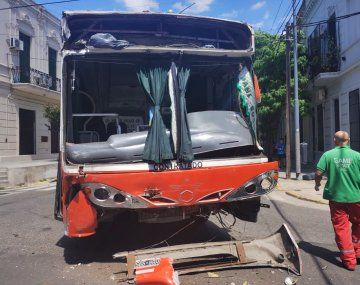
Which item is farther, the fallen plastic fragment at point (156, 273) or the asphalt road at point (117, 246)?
the asphalt road at point (117, 246)

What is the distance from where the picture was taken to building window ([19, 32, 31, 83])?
2323cm

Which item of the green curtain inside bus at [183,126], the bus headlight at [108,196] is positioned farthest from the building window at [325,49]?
the bus headlight at [108,196]

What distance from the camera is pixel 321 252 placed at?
5816 mm

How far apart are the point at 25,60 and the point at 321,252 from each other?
21779 mm

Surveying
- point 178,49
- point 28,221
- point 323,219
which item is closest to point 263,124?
point 323,219

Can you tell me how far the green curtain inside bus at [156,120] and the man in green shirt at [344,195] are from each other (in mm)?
2045

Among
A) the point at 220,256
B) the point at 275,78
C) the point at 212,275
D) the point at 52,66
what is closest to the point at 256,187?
the point at 220,256

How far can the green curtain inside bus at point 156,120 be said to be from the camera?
4.95 m

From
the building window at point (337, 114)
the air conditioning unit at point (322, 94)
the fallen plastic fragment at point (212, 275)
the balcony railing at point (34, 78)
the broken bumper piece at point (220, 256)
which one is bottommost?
the fallen plastic fragment at point (212, 275)

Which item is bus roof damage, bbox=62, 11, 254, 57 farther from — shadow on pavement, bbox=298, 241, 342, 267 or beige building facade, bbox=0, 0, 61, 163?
beige building facade, bbox=0, 0, 61, 163

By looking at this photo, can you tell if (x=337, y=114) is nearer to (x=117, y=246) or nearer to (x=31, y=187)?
(x=31, y=187)

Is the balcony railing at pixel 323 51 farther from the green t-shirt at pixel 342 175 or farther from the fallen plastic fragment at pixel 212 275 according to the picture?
the fallen plastic fragment at pixel 212 275

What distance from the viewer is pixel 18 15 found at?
913 inches

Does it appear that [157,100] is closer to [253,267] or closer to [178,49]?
[178,49]
